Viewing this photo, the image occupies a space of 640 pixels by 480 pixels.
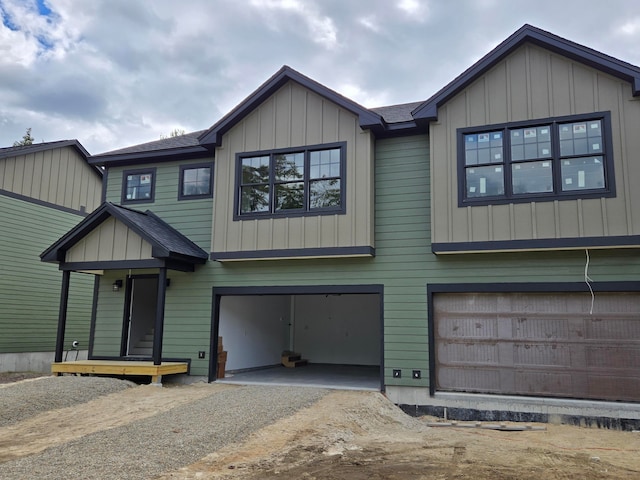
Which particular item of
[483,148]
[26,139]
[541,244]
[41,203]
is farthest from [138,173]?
[26,139]

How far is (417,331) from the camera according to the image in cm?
912

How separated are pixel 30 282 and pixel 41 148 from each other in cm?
387

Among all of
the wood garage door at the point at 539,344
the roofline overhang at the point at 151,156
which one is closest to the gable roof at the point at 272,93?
the roofline overhang at the point at 151,156

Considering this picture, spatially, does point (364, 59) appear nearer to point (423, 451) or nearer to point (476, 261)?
point (476, 261)

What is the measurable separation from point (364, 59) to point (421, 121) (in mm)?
10550

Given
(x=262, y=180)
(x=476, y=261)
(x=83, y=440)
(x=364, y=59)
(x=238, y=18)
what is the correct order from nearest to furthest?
(x=83, y=440) → (x=476, y=261) → (x=262, y=180) → (x=238, y=18) → (x=364, y=59)

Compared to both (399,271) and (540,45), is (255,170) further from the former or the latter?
(540,45)

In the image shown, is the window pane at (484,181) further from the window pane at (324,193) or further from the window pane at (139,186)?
the window pane at (139,186)

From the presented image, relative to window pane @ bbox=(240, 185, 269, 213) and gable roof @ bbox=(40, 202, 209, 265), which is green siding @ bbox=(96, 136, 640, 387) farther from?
window pane @ bbox=(240, 185, 269, 213)

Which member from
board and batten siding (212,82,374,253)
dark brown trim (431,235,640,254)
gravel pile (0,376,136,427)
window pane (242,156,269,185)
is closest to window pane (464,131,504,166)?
dark brown trim (431,235,640,254)

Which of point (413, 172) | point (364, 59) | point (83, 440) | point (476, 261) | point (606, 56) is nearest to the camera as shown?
point (83, 440)

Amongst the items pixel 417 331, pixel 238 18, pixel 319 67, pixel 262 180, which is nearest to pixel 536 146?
pixel 417 331

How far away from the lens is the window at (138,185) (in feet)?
38.2

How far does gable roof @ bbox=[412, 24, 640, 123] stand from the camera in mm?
7930
